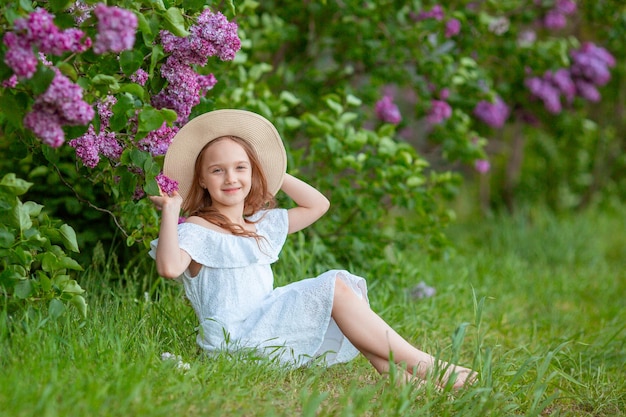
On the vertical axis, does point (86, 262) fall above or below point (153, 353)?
below

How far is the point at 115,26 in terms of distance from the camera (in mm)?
2051

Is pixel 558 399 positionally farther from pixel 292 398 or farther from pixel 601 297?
pixel 601 297

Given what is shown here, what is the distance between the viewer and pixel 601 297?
4906mm

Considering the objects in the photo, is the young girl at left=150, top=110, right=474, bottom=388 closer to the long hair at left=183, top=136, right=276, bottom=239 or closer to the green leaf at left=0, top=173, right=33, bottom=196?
the long hair at left=183, top=136, right=276, bottom=239

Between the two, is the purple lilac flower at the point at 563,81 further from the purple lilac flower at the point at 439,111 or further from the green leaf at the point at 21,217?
the green leaf at the point at 21,217

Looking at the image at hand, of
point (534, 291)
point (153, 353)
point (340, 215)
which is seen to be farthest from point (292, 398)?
point (534, 291)

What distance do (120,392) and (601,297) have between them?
11.7 feet

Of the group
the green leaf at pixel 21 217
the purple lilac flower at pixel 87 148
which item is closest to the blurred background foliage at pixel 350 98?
the purple lilac flower at pixel 87 148

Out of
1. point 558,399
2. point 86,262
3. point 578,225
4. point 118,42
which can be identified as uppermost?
point 118,42

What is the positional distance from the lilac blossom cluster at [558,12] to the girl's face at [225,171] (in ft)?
11.2

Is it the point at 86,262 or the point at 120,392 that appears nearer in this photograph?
the point at 120,392

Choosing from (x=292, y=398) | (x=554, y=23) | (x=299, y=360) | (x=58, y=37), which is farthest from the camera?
(x=554, y=23)

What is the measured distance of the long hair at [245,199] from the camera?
281 cm

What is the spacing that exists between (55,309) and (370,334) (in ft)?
3.44
